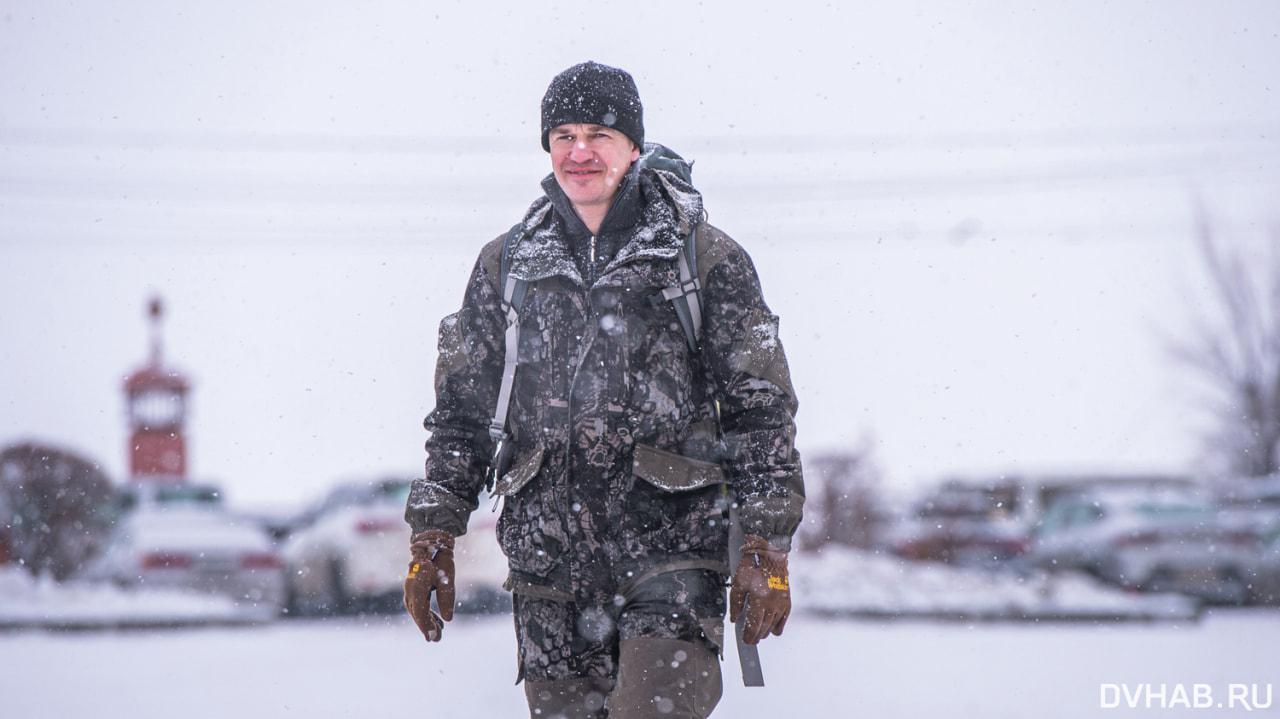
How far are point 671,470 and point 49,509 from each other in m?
10.8

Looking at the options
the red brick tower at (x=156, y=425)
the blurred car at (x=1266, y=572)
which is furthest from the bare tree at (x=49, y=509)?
the red brick tower at (x=156, y=425)

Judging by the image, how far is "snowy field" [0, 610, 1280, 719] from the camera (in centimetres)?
576

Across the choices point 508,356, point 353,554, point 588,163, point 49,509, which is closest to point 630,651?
point 508,356

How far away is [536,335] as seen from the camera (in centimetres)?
284

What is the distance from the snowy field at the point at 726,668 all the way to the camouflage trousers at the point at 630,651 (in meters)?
2.92

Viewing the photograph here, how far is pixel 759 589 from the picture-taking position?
8.61ft

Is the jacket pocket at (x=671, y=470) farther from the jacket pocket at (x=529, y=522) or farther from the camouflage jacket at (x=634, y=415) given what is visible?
Answer: the jacket pocket at (x=529, y=522)

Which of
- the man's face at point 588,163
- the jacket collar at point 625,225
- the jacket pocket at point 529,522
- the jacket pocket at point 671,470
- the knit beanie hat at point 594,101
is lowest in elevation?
the jacket pocket at point 529,522

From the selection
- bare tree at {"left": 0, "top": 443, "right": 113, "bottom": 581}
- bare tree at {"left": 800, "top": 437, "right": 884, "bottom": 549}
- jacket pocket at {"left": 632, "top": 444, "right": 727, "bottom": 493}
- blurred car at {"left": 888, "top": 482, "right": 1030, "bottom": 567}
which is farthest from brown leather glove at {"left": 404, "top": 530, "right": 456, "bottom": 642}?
bare tree at {"left": 800, "top": 437, "right": 884, "bottom": 549}

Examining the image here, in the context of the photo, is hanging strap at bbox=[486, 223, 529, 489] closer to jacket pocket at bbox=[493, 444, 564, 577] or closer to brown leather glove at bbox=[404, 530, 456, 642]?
jacket pocket at bbox=[493, 444, 564, 577]

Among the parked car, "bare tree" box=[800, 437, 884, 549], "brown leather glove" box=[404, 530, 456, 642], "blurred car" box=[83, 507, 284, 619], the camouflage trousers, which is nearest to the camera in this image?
the camouflage trousers

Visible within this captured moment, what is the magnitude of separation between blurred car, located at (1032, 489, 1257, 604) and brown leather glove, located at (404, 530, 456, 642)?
10348 millimetres

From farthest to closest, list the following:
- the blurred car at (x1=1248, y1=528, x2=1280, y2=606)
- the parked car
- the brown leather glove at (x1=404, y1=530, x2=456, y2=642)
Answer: the blurred car at (x1=1248, y1=528, x2=1280, y2=606) < the parked car < the brown leather glove at (x1=404, y1=530, x2=456, y2=642)

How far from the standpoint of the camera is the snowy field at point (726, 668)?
576cm
